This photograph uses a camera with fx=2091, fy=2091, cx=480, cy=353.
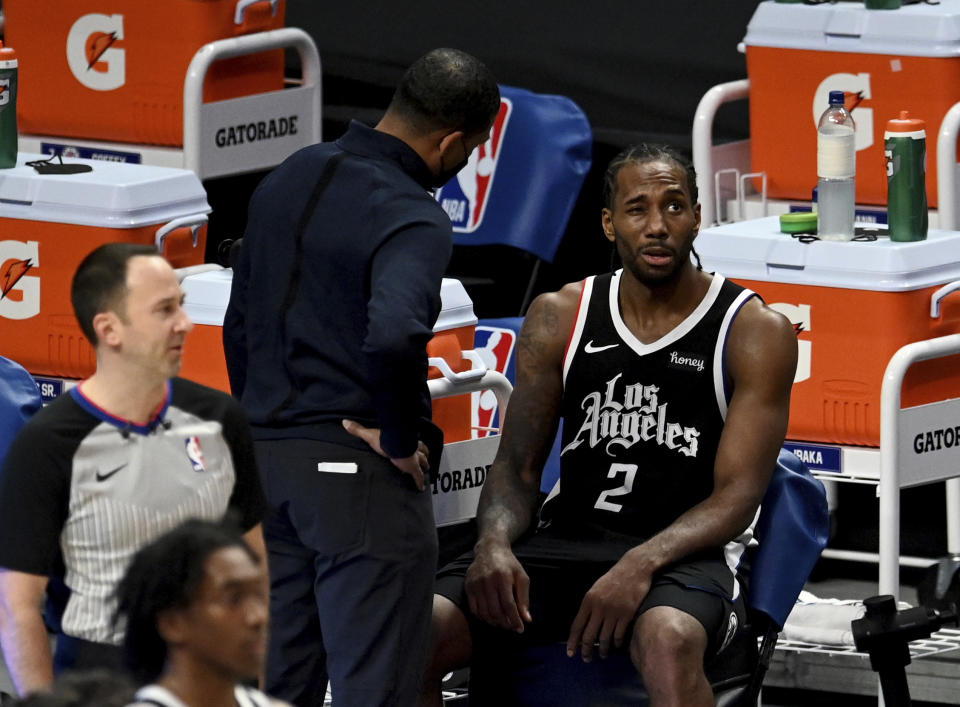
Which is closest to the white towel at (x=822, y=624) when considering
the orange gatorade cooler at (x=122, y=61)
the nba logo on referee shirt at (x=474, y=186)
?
the nba logo on referee shirt at (x=474, y=186)

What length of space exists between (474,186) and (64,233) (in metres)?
1.52

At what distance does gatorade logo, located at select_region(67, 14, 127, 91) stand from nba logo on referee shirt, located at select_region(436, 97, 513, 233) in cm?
96

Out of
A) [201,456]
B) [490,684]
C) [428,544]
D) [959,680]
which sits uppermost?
[201,456]

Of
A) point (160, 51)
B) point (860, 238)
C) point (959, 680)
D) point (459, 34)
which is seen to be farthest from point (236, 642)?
point (459, 34)

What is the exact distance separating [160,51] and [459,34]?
3.13ft

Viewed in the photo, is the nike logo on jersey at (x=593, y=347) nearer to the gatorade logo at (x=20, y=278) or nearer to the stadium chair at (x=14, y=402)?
the stadium chair at (x=14, y=402)

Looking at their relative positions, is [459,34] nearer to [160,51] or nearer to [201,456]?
[160,51]

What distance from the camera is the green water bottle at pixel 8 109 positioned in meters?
4.93

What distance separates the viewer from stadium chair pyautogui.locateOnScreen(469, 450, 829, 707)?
3.75 metres

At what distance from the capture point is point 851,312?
14.3 ft

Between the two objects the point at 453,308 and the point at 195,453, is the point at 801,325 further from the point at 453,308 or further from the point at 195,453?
the point at 195,453

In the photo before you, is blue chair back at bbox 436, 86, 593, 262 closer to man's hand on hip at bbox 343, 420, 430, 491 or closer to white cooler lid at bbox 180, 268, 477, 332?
white cooler lid at bbox 180, 268, 477, 332

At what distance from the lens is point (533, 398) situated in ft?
13.0

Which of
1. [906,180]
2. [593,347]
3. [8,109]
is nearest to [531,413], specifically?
[593,347]
